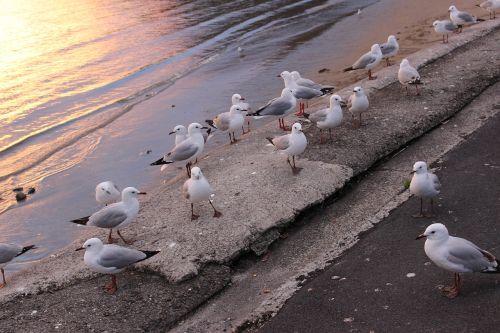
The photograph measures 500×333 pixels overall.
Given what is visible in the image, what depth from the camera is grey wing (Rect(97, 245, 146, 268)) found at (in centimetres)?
625

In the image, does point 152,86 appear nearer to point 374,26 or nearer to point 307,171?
point 374,26

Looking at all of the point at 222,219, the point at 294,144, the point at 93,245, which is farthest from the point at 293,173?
the point at 93,245

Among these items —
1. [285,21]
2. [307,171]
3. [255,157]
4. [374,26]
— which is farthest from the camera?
[285,21]

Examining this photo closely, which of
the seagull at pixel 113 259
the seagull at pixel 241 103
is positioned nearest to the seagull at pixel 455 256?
the seagull at pixel 113 259

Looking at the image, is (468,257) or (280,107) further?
(280,107)

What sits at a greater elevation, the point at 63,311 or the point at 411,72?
the point at 411,72

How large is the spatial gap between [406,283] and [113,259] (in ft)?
9.80

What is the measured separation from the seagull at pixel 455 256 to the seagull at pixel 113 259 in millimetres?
2859

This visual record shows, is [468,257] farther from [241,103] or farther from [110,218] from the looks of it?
[241,103]

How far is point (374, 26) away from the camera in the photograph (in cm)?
2030

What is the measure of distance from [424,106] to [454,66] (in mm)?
2335

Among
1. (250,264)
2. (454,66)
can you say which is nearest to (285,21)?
(454,66)

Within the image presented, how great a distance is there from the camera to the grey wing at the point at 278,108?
1009cm

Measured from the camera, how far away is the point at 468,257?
5.20 meters
